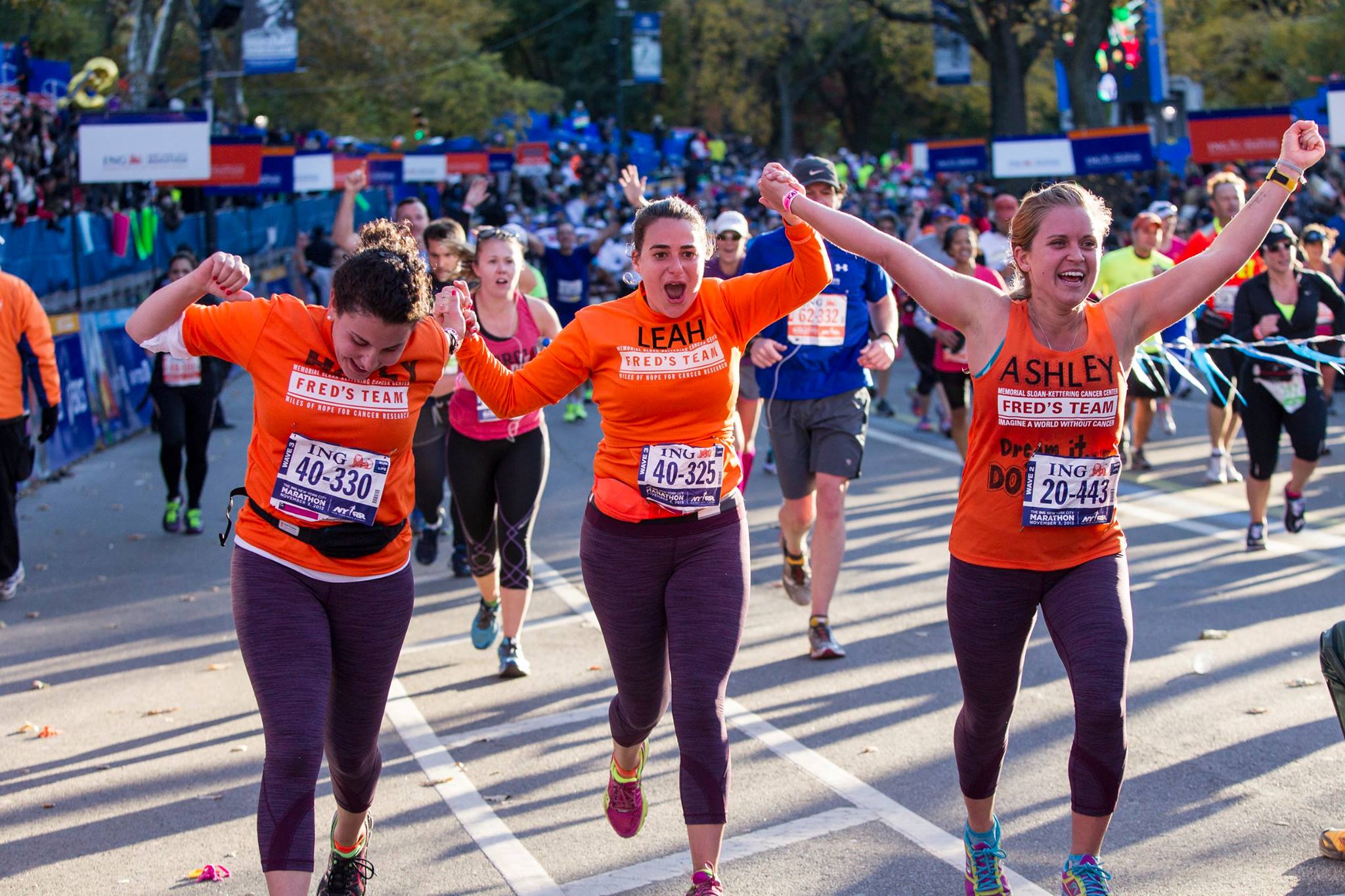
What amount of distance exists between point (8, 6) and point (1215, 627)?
36598mm

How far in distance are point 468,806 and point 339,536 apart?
1.66 m

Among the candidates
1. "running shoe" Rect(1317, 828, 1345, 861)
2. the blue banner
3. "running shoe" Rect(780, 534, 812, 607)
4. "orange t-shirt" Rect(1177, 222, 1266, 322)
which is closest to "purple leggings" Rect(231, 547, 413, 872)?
"running shoe" Rect(1317, 828, 1345, 861)

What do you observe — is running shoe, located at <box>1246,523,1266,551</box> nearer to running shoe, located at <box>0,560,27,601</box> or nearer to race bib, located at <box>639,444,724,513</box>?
race bib, located at <box>639,444,724,513</box>

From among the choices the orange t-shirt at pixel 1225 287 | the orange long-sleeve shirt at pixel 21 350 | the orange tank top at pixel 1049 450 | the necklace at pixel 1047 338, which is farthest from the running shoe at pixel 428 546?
the necklace at pixel 1047 338

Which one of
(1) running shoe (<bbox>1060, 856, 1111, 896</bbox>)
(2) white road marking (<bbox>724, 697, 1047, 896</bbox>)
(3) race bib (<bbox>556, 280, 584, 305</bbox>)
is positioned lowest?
(2) white road marking (<bbox>724, 697, 1047, 896</bbox>)

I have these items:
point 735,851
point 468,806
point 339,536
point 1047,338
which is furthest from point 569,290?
point 1047,338

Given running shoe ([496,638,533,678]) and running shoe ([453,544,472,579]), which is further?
running shoe ([453,544,472,579])

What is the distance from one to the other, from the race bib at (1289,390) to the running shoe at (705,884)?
20.2 feet

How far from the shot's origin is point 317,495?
4.12m

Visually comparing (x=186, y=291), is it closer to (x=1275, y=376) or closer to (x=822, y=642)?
(x=822, y=642)

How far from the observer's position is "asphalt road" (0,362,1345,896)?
15.7 ft

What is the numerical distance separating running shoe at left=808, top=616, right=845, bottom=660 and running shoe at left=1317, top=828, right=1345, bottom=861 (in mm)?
2860

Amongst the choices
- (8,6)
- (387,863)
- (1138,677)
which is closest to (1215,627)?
(1138,677)

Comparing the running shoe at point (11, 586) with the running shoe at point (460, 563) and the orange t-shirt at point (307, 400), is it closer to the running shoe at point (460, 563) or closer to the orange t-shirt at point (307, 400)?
the running shoe at point (460, 563)
